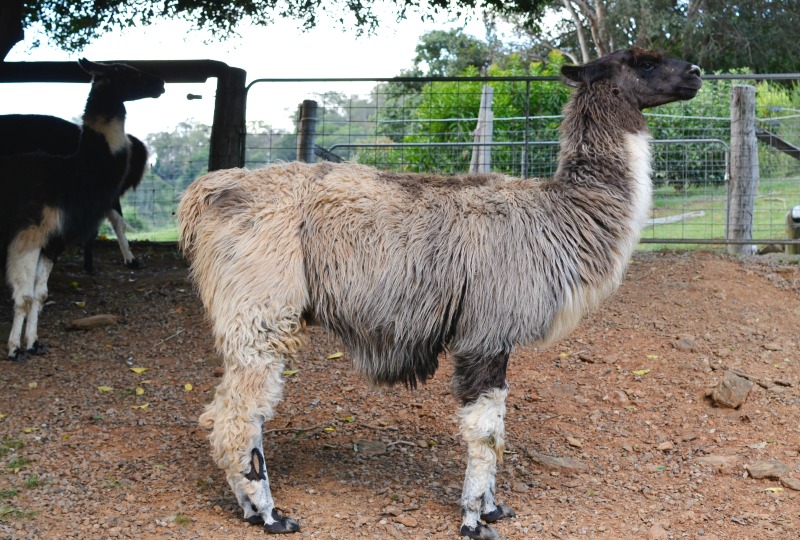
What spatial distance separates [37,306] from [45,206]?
82 centimetres

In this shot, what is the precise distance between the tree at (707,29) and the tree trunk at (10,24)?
20.8m

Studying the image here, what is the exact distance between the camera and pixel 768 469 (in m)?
4.82

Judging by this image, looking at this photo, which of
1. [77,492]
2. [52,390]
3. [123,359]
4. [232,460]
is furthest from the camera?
[123,359]

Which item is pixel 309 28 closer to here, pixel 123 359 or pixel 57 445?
pixel 123 359

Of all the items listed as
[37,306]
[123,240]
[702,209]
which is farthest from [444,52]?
[37,306]

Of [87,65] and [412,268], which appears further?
[87,65]

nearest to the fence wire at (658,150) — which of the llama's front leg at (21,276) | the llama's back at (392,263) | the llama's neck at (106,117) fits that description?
the llama's neck at (106,117)

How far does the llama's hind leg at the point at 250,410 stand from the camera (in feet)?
13.7

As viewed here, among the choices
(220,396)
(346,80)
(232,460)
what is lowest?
(232,460)

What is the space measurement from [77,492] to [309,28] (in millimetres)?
5493

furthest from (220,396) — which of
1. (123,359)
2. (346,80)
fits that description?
(346,80)

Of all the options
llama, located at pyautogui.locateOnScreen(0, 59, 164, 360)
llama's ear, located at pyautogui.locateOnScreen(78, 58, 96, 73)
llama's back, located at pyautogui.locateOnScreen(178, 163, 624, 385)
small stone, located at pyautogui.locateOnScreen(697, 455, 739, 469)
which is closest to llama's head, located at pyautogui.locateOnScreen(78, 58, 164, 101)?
llama's ear, located at pyautogui.locateOnScreen(78, 58, 96, 73)

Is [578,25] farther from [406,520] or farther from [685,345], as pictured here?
[406,520]

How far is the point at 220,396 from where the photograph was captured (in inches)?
171
